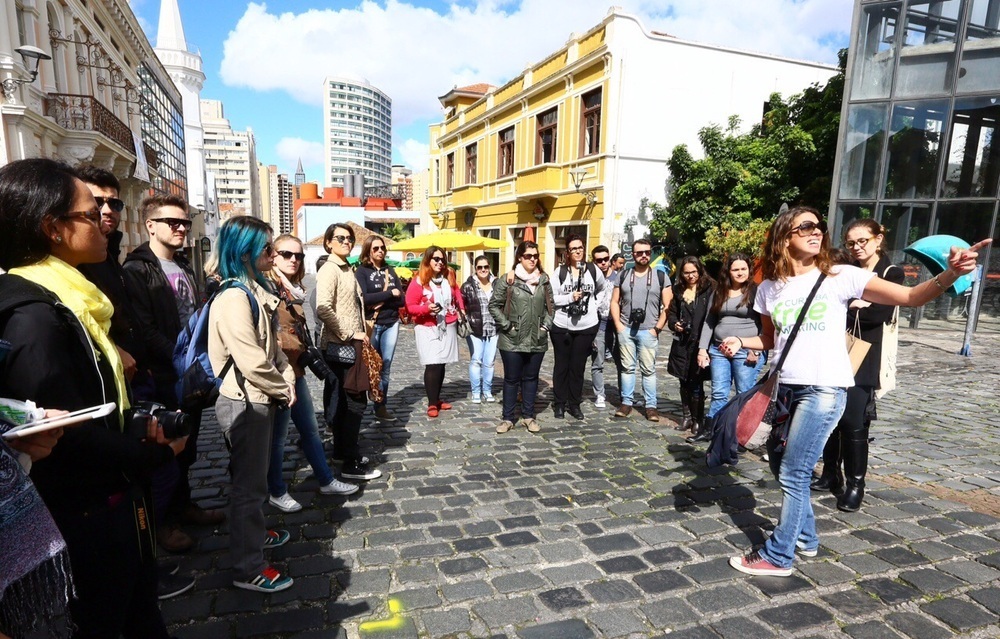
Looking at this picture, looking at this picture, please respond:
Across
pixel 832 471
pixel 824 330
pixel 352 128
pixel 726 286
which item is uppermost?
pixel 352 128

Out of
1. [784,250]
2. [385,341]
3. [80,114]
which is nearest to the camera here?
[784,250]

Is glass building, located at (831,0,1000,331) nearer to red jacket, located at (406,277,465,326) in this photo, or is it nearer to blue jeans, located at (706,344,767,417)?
blue jeans, located at (706,344,767,417)

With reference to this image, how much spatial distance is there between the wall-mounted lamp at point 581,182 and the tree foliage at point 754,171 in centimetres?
202

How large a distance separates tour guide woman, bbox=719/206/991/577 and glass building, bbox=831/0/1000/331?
43.0 feet

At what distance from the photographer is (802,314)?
9.19 feet

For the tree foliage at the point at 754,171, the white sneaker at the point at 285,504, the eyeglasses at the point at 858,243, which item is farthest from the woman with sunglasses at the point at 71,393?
the tree foliage at the point at 754,171

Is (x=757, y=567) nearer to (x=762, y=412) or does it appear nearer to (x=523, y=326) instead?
(x=762, y=412)

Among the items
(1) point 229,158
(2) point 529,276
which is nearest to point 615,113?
(2) point 529,276

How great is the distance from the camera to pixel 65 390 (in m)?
1.48

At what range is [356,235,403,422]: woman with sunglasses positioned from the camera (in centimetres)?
569

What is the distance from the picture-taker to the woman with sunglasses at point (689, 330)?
17.3 ft

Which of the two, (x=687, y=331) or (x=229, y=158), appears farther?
(x=229, y=158)

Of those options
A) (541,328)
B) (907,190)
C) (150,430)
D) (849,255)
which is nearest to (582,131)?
(907,190)

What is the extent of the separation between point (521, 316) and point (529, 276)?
45 cm
